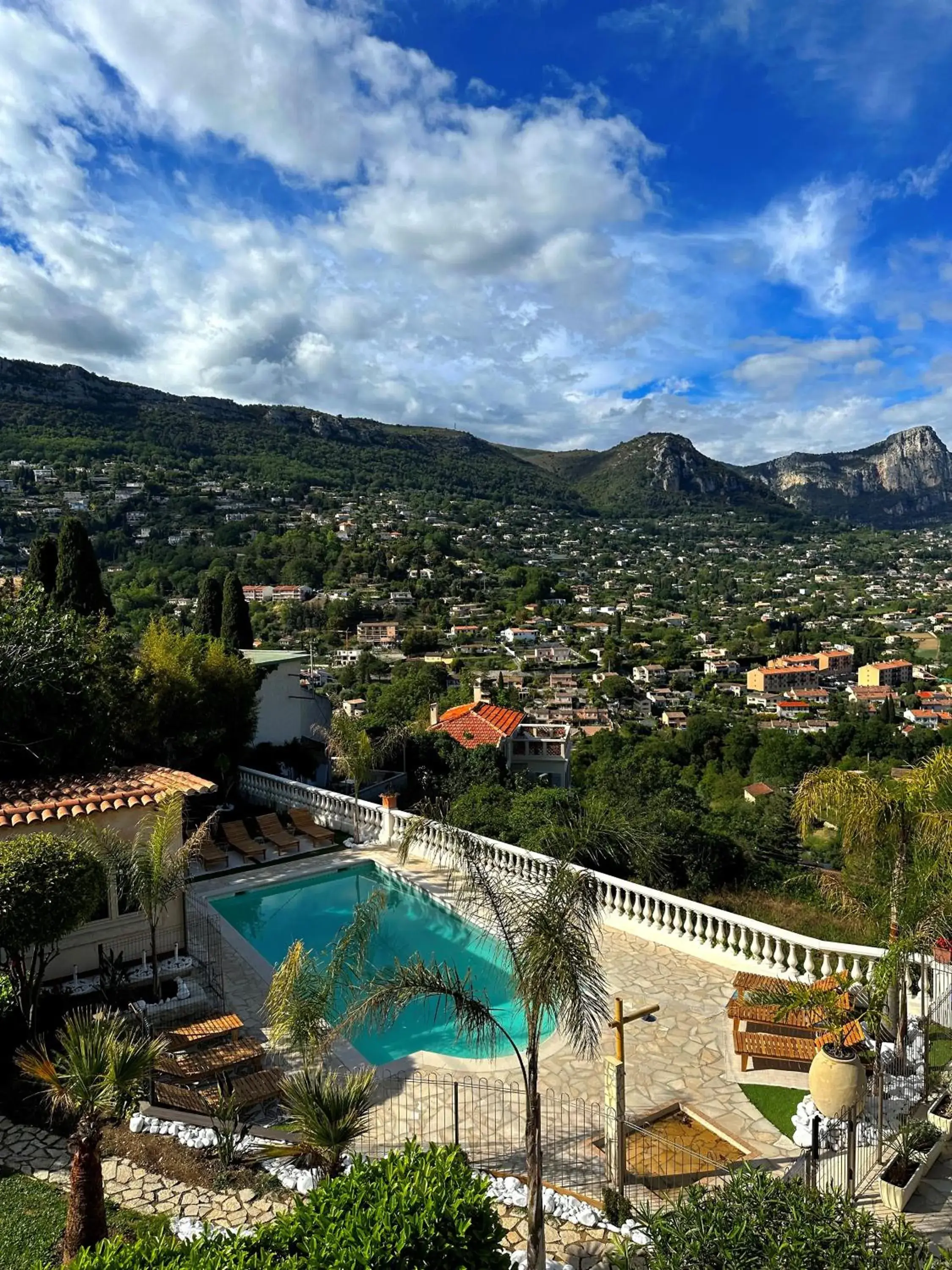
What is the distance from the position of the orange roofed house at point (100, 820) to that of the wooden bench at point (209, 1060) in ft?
7.82

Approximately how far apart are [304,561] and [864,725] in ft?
205

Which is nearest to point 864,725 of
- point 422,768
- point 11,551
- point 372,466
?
point 422,768

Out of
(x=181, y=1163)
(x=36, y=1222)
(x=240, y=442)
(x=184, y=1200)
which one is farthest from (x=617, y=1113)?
(x=240, y=442)

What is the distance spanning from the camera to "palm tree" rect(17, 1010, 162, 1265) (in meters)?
4.17

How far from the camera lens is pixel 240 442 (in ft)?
412

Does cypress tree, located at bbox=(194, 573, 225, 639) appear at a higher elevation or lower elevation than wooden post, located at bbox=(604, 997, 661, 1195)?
higher

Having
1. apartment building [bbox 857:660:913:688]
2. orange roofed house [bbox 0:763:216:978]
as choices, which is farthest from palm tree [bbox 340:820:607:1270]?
apartment building [bbox 857:660:913:688]

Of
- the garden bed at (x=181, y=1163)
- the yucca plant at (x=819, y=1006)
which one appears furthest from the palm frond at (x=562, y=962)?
the garden bed at (x=181, y=1163)

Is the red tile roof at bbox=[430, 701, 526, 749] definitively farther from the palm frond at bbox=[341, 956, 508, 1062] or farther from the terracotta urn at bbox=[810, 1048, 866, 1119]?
the terracotta urn at bbox=[810, 1048, 866, 1119]

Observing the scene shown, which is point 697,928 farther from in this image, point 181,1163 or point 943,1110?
point 181,1163

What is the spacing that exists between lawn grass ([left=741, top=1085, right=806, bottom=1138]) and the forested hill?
98.8m

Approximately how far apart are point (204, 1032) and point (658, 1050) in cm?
397

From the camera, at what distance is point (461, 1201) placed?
11.8ft

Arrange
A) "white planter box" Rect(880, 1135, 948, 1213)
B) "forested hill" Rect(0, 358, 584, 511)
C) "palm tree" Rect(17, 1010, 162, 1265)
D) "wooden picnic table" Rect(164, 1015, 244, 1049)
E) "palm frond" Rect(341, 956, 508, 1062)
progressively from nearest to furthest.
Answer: "palm tree" Rect(17, 1010, 162, 1265), "white planter box" Rect(880, 1135, 948, 1213), "palm frond" Rect(341, 956, 508, 1062), "wooden picnic table" Rect(164, 1015, 244, 1049), "forested hill" Rect(0, 358, 584, 511)
